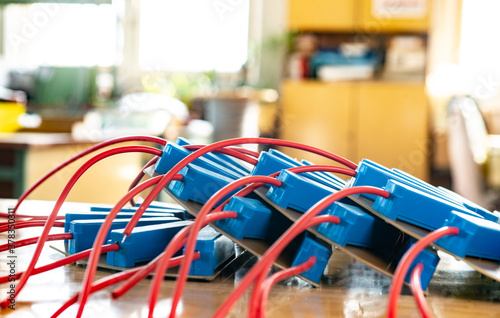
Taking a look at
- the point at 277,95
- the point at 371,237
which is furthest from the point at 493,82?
the point at 371,237

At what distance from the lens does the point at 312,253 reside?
485mm

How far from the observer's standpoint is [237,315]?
424 millimetres

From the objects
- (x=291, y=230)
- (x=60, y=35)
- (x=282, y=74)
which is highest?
(x=60, y=35)

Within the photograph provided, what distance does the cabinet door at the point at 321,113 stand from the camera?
5059 mm

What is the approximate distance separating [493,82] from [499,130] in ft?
2.16

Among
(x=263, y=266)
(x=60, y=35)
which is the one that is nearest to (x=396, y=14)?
(x=60, y=35)

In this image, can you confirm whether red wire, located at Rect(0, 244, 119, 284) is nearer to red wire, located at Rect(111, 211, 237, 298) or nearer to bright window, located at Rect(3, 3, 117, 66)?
red wire, located at Rect(111, 211, 237, 298)

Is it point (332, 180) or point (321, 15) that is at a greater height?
point (321, 15)

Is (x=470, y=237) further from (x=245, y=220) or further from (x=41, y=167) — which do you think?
(x=41, y=167)

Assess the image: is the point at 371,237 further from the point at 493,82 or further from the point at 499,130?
the point at 493,82

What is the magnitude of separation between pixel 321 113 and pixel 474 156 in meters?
2.34

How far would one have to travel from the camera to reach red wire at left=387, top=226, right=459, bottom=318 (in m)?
0.36

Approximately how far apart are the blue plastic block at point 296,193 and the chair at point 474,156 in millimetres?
2560

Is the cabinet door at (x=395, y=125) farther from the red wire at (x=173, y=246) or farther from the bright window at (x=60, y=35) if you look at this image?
the red wire at (x=173, y=246)
